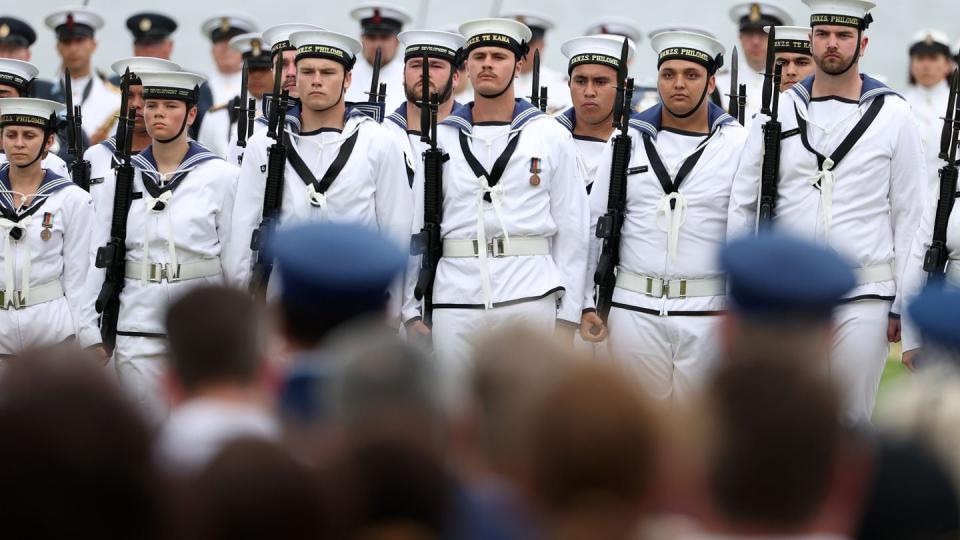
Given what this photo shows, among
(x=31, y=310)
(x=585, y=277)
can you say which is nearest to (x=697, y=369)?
(x=585, y=277)

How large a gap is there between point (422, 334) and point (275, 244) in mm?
4356

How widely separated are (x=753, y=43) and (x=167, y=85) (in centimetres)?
534

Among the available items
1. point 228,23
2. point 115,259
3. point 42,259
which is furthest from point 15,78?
point 228,23

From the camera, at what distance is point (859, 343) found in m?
8.02

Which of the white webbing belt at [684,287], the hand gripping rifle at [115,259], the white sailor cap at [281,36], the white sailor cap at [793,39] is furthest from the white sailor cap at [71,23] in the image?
the white webbing belt at [684,287]

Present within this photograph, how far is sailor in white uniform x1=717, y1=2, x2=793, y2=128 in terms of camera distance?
12101 mm

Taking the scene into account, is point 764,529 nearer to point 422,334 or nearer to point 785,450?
point 785,450

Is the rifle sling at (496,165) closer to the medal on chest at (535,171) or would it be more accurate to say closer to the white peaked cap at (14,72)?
the medal on chest at (535,171)

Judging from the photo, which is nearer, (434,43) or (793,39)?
(793,39)

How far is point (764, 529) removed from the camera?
9.80 ft

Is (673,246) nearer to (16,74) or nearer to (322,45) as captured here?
(322,45)

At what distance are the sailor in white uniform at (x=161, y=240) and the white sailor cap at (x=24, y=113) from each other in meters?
0.93

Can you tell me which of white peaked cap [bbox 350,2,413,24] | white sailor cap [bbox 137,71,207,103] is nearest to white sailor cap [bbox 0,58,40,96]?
white sailor cap [bbox 137,71,207,103]

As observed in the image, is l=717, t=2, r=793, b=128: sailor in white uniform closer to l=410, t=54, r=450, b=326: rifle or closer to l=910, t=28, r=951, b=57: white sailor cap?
l=910, t=28, r=951, b=57: white sailor cap
